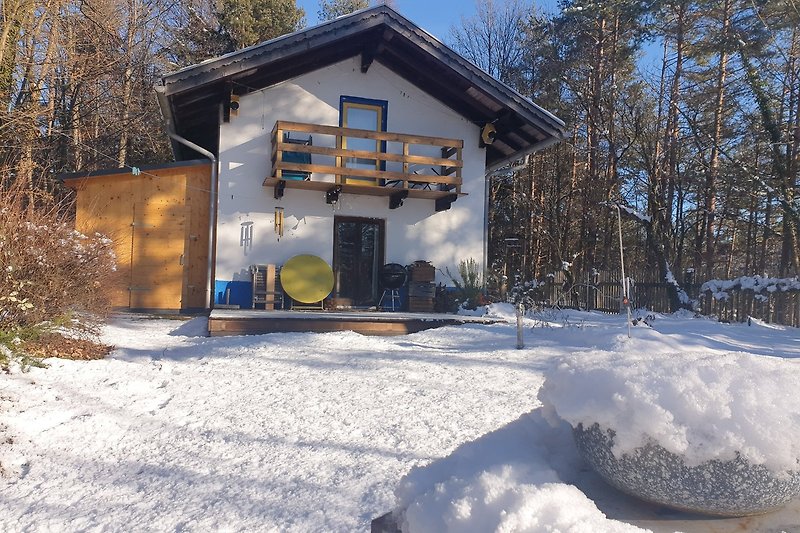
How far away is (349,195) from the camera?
1320cm

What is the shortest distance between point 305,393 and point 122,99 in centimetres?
1799

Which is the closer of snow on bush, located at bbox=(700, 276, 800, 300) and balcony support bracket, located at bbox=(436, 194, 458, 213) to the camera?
snow on bush, located at bbox=(700, 276, 800, 300)

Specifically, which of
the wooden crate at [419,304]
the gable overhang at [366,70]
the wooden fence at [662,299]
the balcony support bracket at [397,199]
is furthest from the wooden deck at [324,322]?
the gable overhang at [366,70]

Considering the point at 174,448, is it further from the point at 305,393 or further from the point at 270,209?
the point at 270,209

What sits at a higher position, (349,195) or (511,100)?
(511,100)

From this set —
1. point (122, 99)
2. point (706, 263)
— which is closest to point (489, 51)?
point (706, 263)

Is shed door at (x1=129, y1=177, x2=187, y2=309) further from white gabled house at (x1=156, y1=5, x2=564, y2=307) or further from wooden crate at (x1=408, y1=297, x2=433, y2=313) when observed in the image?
wooden crate at (x1=408, y1=297, x2=433, y2=313)

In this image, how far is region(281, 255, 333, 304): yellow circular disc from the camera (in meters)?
12.3

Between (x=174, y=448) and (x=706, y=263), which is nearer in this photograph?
(x=174, y=448)

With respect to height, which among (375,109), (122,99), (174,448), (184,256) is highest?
(122,99)

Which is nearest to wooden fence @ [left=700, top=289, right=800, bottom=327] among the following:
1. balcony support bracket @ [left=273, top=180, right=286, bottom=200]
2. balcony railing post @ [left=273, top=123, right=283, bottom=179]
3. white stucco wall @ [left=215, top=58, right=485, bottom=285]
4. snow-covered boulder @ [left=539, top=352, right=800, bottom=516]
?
white stucco wall @ [left=215, top=58, right=485, bottom=285]

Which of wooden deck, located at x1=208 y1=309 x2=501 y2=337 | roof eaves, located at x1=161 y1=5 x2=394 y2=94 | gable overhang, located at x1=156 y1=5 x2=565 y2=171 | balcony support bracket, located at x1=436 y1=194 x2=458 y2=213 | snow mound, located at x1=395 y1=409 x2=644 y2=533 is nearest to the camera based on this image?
snow mound, located at x1=395 y1=409 x2=644 y2=533

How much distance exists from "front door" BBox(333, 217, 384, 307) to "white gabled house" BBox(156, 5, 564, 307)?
2 cm

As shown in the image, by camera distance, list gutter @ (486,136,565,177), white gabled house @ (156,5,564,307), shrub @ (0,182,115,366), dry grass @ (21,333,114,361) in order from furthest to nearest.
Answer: gutter @ (486,136,565,177) < white gabled house @ (156,5,564,307) < dry grass @ (21,333,114,361) < shrub @ (0,182,115,366)
